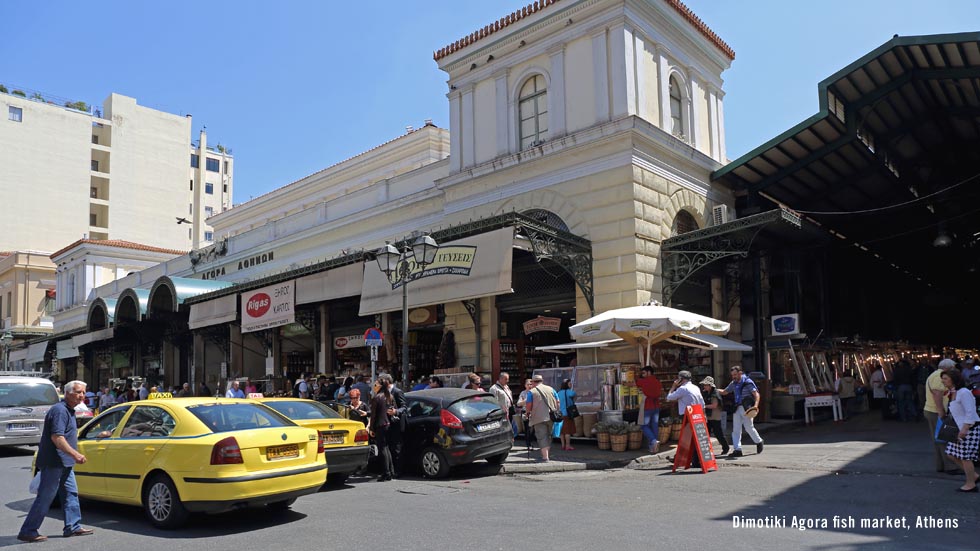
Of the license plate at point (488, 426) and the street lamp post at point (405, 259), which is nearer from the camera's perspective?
the license plate at point (488, 426)

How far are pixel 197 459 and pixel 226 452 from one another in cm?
31

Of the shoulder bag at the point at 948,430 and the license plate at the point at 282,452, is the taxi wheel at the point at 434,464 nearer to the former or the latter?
the license plate at the point at 282,452

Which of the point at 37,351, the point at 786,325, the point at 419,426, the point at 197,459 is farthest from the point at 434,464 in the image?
the point at 37,351

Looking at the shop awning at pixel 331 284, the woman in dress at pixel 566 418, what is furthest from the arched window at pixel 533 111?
the woman in dress at pixel 566 418

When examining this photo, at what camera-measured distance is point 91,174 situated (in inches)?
2522

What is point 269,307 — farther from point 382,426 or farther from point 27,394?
point 382,426

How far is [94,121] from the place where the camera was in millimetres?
65688

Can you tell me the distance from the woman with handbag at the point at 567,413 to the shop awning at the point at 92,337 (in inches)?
982

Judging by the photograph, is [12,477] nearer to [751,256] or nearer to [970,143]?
[751,256]

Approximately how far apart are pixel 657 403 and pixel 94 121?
6552 cm

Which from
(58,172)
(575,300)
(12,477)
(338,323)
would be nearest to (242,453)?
(12,477)

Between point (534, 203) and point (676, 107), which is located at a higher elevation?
point (676, 107)

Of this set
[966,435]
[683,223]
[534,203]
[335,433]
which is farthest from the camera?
[683,223]

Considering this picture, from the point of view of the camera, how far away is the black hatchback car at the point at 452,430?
1214cm
